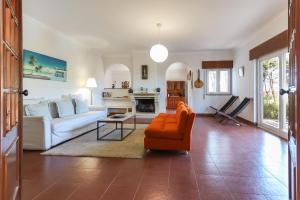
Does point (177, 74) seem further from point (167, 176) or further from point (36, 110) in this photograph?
point (167, 176)

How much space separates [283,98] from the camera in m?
4.83

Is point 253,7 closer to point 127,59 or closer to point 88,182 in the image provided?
point 88,182

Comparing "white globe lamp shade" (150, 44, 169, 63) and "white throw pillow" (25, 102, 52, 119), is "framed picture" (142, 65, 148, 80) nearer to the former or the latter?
"white globe lamp shade" (150, 44, 169, 63)

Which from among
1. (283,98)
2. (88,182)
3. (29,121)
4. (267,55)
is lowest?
(88,182)

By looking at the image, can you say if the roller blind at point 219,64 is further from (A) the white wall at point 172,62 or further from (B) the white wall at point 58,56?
(B) the white wall at point 58,56

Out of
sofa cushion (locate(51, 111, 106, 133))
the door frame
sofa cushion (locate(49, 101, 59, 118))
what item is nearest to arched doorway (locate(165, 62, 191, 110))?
the door frame

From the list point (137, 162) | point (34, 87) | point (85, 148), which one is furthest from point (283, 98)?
point (34, 87)

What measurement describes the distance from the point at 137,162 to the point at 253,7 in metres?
3.64

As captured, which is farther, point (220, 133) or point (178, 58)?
point (178, 58)

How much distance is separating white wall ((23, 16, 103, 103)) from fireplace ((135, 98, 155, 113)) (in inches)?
70.6

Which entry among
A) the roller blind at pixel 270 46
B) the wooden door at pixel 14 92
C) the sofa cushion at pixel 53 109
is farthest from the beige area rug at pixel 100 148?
the roller blind at pixel 270 46

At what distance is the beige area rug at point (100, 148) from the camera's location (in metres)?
3.52

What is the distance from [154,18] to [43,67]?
115 inches

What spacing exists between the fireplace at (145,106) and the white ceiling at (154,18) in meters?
2.55
